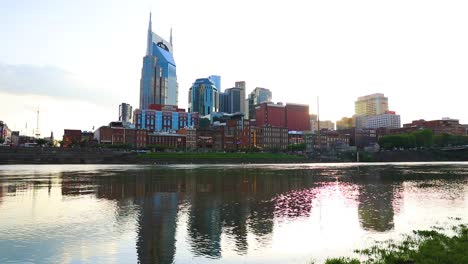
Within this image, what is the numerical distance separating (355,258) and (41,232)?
16962mm

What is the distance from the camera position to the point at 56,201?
106 feet

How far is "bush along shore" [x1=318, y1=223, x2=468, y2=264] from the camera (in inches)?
535

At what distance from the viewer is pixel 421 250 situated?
1495 centimetres

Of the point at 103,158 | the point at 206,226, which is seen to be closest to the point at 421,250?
the point at 206,226

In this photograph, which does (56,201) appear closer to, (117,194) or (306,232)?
(117,194)

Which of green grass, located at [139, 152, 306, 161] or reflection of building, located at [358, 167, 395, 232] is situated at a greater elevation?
green grass, located at [139, 152, 306, 161]

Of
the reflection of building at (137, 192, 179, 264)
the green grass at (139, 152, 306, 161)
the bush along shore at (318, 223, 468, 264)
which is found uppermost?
the green grass at (139, 152, 306, 161)

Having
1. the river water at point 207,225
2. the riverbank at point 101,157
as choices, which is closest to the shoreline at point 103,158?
the riverbank at point 101,157

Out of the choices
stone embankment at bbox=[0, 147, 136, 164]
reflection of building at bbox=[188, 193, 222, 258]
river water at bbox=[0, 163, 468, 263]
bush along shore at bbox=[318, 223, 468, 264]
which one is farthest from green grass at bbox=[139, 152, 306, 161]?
bush along shore at bbox=[318, 223, 468, 264]

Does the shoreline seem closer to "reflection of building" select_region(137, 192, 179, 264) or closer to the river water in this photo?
the river water

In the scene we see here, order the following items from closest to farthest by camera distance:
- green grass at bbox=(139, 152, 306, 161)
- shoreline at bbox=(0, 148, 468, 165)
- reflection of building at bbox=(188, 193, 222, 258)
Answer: reflection of building at bbox=(188, 193, 222, 258)
shoreline at bbox=(0, 148, 468, 165)
green grass at bbox=(139, 152, 306, 161)

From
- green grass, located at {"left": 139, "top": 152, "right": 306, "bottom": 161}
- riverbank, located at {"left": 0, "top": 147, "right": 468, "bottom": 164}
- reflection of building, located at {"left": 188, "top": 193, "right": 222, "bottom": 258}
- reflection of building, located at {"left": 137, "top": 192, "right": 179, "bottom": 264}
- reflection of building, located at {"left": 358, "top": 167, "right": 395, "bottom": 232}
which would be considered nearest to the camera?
reflection of building, located at {"left": 137, "top": 192, "right": 179, "bottom": 264}

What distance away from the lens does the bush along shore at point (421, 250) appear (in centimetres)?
1359

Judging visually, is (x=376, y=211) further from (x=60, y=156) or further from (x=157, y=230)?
(x=60, y=156)
